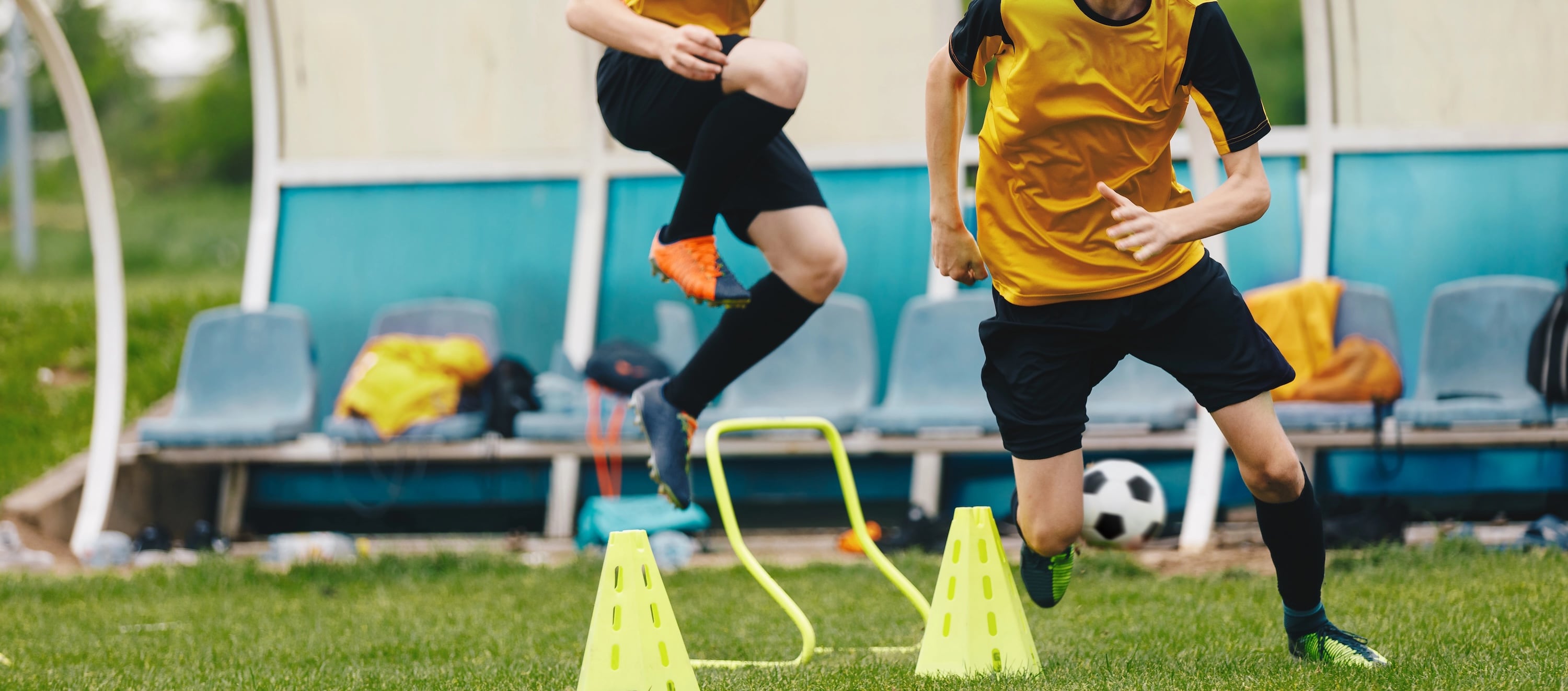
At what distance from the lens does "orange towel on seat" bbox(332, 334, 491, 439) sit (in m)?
8.70

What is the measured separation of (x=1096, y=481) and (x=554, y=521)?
4306 mm

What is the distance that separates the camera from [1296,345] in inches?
315

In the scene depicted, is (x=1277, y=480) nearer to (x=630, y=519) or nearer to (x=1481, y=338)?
(x=630, y=519)

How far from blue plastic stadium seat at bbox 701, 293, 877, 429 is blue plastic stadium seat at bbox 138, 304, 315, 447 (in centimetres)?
267

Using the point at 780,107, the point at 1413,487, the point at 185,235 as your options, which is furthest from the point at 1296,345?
the point at 185,235

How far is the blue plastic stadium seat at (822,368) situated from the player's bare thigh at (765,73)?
16.7 feet

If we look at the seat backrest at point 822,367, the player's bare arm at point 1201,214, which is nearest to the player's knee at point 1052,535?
the player's bare arm at point 1201,214

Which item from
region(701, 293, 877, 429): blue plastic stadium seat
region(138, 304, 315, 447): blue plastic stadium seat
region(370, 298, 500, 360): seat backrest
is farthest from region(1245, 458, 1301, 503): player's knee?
region(138, 304, 315, 447): blue plastic stadium seat

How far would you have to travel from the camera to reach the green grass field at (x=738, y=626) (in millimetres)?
3838

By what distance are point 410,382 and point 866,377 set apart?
8.63 feet

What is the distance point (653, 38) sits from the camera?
3.71m

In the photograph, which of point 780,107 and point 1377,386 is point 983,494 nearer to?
Answer: point 1377,386

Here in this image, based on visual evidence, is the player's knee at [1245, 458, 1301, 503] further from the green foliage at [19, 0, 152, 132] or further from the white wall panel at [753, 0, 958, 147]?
the green foliage at [19, 0, 152, 132]

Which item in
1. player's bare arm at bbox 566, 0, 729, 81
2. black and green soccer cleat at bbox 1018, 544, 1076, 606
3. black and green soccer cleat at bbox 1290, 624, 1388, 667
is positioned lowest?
black and green soccer cleat at bbox 1290, 624, 1388, 667
